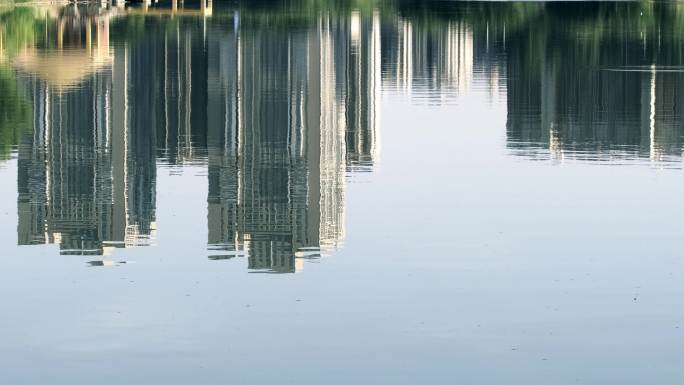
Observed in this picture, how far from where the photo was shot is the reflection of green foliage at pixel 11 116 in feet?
186

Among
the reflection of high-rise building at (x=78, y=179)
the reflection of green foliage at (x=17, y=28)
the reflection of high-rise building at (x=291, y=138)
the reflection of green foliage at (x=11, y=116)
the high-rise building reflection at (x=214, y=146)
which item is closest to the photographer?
the reflection of high-rise building at (x=291, y=138)

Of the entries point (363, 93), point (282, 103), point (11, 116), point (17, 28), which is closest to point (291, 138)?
point (363, 93)

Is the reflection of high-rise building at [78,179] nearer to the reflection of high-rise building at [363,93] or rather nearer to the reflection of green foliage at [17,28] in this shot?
the reflection of green foliage at [17,28]

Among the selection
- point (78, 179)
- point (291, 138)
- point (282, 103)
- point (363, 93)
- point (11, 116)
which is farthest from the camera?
point (282, 103)

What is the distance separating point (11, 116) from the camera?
6216cm

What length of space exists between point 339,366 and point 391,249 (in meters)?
10.5

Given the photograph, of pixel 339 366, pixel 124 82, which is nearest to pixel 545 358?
pixel 339 366

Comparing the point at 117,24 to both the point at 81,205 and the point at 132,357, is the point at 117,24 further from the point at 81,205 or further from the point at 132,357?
the point at 132,357

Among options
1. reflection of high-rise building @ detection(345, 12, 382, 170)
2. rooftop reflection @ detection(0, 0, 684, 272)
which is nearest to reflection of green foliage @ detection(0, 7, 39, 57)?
rooftop reflection @ detection(0, 0, 684, 272)

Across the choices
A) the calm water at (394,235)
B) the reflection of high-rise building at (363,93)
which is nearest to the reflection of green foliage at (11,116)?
the calm water at (394,235)

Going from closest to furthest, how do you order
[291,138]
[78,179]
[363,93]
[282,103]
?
[78,179] → [363,93] → [291,138] → [282,103]

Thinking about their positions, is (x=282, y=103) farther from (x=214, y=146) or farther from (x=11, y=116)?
(x=11, y=116)

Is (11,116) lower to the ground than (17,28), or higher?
lower

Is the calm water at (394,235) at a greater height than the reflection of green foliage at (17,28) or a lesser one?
lesser
